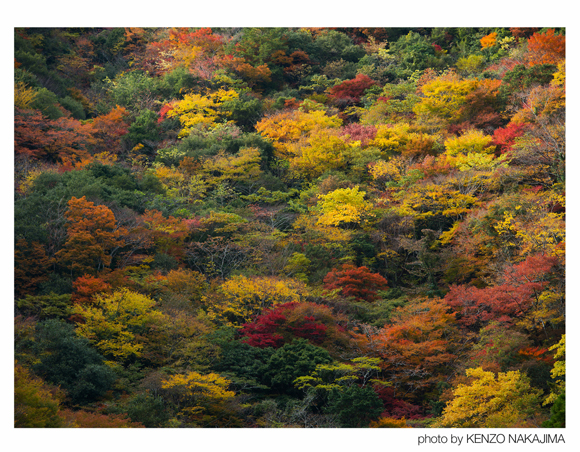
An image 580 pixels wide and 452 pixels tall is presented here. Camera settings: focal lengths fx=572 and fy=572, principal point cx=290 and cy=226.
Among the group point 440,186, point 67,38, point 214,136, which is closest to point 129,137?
point 214,136

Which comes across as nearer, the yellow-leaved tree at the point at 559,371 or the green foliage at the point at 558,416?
the green foliage at the point at 558,416

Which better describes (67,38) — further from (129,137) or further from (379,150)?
(379,150)

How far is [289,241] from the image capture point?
23.8 m

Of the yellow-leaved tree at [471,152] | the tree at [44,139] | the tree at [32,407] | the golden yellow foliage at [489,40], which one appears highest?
the golden yellow foliage at [489,40]

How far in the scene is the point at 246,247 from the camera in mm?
22734

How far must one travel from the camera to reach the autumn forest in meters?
15.0

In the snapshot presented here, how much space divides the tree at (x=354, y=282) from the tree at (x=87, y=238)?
25.4ft

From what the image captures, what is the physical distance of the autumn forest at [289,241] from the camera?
14977 mm

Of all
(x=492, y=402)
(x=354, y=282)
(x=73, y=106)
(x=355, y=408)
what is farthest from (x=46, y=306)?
(x=73, y=106)

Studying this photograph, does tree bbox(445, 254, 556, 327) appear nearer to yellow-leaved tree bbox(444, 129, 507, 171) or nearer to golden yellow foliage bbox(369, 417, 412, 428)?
golden yellow foliage bbox(369, 417, 412, 428)

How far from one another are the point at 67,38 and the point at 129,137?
1256 cm

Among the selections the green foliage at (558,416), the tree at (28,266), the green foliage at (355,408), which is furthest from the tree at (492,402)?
the tree at (28,266)

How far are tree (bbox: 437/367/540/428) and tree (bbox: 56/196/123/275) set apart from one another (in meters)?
11.9

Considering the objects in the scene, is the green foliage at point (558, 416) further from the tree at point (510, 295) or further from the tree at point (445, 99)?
the tree at point (445, 99)
